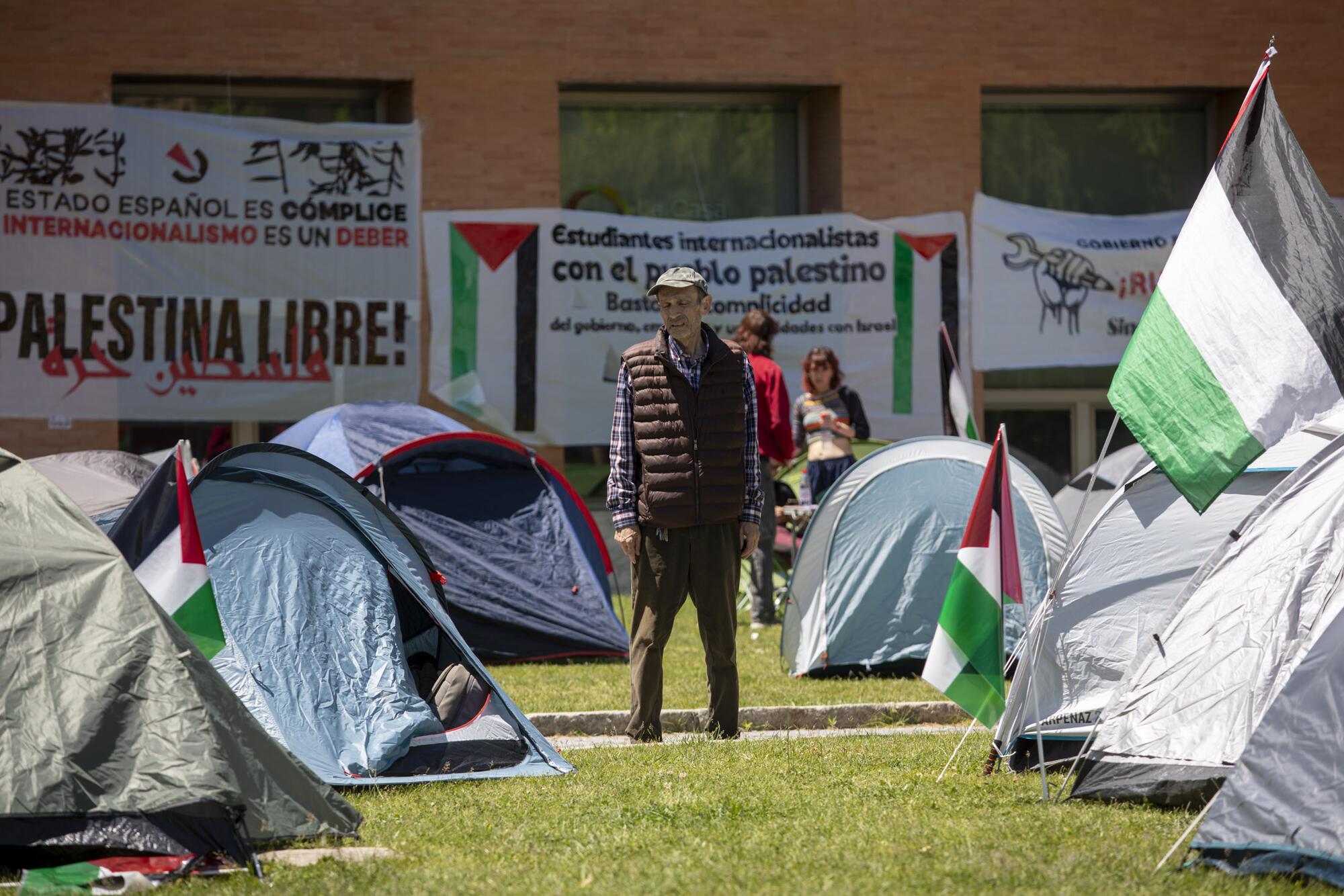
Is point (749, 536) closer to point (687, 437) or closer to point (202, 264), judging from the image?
point (687, 437)

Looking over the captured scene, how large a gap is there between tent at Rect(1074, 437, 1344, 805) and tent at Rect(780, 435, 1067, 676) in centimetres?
379

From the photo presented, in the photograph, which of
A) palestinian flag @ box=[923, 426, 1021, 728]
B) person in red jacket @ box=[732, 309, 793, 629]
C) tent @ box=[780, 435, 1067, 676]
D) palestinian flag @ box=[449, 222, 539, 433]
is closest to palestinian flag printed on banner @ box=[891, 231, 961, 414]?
palestinian flag @ box=[449, 222, 539, 433]

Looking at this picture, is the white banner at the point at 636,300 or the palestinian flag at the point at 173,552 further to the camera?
the white banner at the point at 636,300

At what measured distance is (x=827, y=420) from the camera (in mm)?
11828

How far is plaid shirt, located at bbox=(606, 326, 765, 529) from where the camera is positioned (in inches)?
278

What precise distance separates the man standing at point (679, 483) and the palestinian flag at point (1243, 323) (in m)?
2.21

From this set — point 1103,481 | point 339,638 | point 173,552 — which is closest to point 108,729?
point 173,552

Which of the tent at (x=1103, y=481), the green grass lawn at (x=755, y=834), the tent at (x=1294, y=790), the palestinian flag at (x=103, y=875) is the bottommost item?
the green grass lawn at (x=755, y=834)

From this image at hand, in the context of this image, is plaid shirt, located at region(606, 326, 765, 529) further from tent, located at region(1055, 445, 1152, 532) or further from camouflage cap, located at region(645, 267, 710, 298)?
tent, located at region(1055, 445, 1152, 532)

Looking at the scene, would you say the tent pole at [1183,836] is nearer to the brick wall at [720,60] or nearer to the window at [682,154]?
the brick wall at [720,60]

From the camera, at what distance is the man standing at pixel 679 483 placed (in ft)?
23.0

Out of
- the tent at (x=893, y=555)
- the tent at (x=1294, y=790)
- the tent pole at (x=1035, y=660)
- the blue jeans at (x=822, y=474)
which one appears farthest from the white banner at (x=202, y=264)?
the tent at (x=1294, y=790)

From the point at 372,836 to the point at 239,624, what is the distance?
153cm

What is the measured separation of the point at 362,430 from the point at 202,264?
17.1 ft
